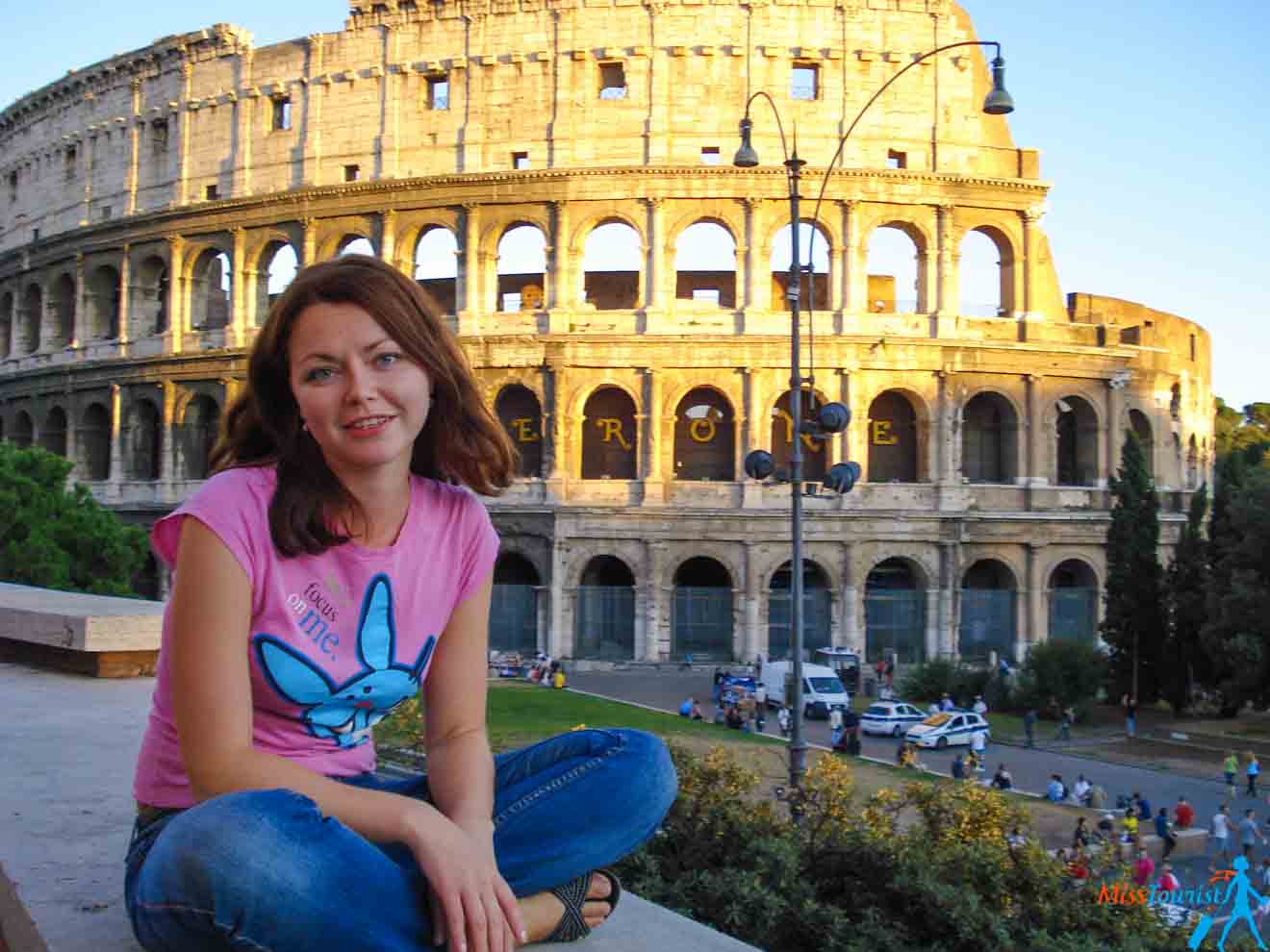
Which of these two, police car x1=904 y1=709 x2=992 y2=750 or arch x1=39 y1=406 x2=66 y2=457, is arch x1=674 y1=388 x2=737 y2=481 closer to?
police car x1=904 y1=709 x2=992 y2=750

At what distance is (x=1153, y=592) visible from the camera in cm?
2595

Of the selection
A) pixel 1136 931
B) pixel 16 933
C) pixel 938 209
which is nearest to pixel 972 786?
pixel 1136 931

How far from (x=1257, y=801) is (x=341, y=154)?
2480cm

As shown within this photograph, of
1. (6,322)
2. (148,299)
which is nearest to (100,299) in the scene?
(148,299)

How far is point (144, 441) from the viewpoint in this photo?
3297cm

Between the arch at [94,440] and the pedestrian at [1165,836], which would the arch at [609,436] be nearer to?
the arch at [94,440]

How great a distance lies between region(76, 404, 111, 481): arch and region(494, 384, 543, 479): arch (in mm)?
11992

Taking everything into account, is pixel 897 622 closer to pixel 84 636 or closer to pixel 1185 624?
pixel 1185 624

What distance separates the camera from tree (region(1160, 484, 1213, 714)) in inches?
1005

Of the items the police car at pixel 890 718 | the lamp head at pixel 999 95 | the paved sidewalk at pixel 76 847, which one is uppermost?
the lamp head at pixel 999 95

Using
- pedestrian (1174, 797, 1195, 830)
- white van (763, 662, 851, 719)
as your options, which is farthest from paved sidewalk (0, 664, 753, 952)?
white van (763, 662, 851, 719)

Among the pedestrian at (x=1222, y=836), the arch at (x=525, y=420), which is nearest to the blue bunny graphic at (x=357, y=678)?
the pedestrian at (x=1222, y=836)

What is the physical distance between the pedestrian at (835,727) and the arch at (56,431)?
80.1ft

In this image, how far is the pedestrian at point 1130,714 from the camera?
23.7 metres
